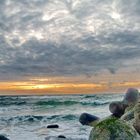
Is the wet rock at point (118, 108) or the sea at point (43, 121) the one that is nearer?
the wet rock at point (118, 108)

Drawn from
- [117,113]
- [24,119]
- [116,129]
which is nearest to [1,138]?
[117,113]

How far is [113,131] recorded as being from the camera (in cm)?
930

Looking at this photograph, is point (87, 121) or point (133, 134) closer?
point (133, 134)

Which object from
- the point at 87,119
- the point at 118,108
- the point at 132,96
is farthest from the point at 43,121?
the point at 132,96

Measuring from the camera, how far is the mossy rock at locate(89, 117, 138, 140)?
919cm

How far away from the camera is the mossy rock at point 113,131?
9.19 meters

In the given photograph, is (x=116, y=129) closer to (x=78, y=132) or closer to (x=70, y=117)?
(x=78, y=132)

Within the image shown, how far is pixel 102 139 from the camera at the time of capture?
9.23m

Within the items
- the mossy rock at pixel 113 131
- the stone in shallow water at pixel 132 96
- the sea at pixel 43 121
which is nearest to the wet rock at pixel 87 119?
the sea at pixel 43 121

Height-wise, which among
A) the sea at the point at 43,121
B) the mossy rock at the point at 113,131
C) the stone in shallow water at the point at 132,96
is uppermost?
the stone in shallow water at the point at 132,96

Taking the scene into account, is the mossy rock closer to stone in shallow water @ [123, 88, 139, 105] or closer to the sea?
the sea

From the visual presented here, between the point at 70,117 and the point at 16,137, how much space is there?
13.2m

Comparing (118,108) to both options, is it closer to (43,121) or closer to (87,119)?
(87,119)

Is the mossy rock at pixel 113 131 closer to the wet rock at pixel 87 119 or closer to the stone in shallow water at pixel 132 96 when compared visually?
→ the stone in shallow water at pixel 132 96
